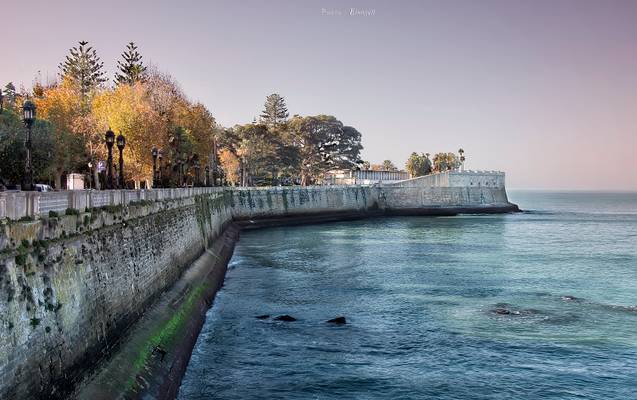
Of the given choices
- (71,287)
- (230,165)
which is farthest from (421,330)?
(230,165)

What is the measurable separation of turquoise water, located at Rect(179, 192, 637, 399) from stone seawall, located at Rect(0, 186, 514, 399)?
177 cm

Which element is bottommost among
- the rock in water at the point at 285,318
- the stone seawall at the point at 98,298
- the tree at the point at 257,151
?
the rock in water at the point at 285,318

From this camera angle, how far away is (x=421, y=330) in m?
25.5

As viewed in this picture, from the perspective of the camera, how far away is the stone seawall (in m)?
11.3

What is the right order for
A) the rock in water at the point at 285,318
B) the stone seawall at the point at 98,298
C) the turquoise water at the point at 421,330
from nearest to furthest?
the stone seawall at the point at 98,298
the turquoise water at the point at 421,330
the rock in water at the point at 285,318

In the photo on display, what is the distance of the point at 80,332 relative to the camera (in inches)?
558

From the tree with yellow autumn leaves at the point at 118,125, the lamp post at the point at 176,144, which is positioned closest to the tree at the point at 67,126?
the tree with yellow autumn leaves at the point at 118,125

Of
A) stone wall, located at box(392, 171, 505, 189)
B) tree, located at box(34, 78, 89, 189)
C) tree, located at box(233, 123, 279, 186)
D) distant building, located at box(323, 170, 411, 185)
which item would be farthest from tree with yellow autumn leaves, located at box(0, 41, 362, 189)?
distant building, located at box(323, 170, 411, 185)

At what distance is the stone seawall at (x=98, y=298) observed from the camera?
11266 millimetres

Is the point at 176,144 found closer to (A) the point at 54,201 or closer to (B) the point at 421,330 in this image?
(B) the point at 421,330

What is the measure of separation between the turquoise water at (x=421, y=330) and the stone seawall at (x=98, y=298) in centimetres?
177

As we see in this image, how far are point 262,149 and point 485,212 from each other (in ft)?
168

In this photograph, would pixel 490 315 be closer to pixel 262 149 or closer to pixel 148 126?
pixel 148 126

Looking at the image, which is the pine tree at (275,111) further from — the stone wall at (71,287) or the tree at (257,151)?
the stone wall at (71,287)
